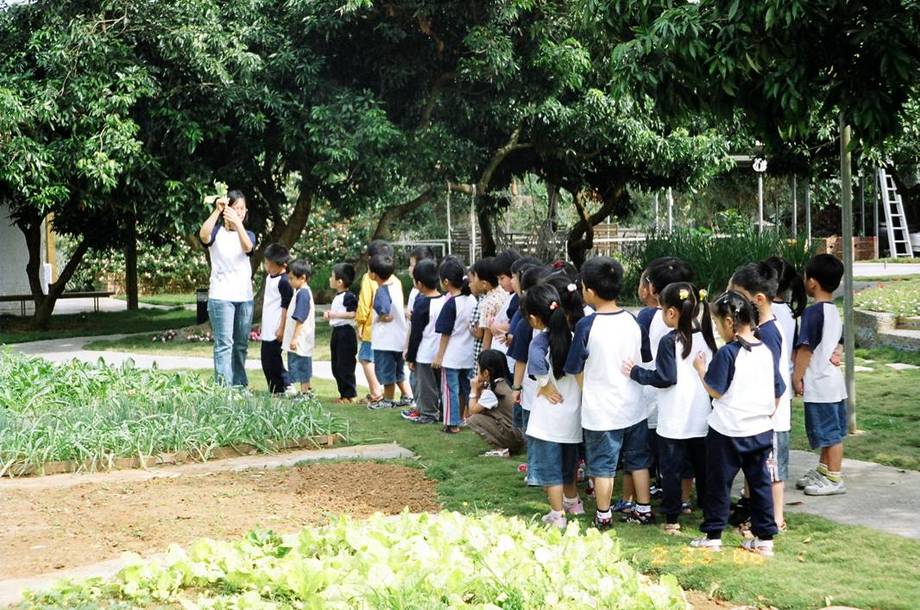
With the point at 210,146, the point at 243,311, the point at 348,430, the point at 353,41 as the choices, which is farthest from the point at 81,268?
the point at 348,430

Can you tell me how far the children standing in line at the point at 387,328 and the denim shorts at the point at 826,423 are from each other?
4110 mm

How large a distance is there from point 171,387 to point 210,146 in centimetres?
829

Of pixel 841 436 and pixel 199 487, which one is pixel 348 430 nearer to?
pixel 199 487

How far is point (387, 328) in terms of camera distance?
32.8 ft

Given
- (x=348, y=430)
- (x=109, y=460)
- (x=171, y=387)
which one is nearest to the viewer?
(x=109, y=460)

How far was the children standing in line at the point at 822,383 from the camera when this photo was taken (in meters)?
6.52

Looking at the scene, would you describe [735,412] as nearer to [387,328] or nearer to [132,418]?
[132,418]

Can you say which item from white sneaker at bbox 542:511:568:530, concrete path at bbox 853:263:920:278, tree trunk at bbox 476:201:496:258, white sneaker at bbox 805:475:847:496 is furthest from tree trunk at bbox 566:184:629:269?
white sneaker at bbox 542:511:568:530

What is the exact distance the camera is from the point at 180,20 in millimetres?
15320

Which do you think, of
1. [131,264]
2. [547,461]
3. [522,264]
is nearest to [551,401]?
[547,461]

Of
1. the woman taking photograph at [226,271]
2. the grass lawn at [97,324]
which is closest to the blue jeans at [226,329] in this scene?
the woman taking photograph at [226,271]

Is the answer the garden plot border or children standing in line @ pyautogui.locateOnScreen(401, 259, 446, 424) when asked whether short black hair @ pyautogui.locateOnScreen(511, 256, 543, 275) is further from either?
the garden plot border

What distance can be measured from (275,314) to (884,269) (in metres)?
17.1

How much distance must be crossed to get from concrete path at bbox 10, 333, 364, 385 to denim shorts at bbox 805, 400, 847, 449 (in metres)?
6.33
